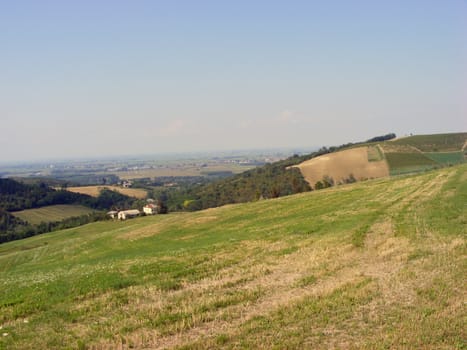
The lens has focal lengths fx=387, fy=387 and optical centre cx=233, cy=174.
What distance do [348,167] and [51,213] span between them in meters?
126

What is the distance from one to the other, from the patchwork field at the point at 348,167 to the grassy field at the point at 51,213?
101 m

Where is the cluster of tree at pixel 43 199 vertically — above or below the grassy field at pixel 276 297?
below

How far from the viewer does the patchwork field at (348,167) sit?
348ft

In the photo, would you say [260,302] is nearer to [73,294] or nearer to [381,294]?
[381,294]

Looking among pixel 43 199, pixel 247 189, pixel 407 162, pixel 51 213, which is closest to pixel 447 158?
pixel 407 162

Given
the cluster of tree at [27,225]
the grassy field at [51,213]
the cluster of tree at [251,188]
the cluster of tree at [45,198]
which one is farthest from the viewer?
the cluster of tree at [45,198]

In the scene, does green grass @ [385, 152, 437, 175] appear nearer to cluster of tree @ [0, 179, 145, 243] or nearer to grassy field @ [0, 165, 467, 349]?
grassy field @ [0, 165, 467, 349]

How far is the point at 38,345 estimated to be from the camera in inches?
391

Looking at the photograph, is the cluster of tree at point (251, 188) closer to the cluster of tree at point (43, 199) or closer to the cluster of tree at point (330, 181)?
the cluster of tree at point (330, 181)

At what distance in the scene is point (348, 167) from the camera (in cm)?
11481

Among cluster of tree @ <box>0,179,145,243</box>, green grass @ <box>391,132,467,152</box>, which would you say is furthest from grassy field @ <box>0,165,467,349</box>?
cluster of tree @ <box>0,179,145,243</box>

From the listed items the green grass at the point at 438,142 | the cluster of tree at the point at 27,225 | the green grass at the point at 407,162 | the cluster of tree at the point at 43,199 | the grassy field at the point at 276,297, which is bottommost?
the cluster of tree at the point at 27,225

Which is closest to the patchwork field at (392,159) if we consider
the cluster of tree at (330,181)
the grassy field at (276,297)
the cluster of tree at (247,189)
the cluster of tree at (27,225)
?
the cluster of tree at (330,181)

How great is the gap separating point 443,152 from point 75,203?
16046 centimetres
